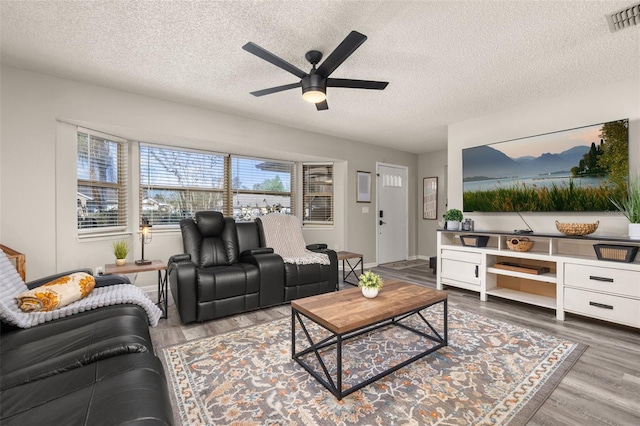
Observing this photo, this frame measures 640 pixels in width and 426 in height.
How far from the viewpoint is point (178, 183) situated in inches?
167

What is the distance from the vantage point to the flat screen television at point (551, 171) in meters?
3.00

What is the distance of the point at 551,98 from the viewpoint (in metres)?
3.48

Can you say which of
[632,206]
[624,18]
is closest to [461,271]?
[632,206]

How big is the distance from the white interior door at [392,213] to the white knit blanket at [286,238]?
237 centimetres

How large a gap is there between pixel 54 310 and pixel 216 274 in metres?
1.32

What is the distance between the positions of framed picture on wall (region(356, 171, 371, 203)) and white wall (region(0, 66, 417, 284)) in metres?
2.25

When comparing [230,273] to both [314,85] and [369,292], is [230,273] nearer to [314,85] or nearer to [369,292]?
[369,292]

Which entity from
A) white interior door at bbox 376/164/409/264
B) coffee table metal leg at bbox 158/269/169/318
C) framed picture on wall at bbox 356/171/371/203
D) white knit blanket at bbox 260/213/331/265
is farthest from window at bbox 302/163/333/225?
coffee table metal leg at bbox 158/269/169/318

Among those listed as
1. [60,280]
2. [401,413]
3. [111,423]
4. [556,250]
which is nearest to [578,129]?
[556,250]

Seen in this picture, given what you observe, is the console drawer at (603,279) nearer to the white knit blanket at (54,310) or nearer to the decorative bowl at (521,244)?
the decorative bowl at (521,244)

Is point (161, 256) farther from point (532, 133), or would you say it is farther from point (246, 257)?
point (532, 133)

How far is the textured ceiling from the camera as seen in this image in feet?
6.41

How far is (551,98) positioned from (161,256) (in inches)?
217

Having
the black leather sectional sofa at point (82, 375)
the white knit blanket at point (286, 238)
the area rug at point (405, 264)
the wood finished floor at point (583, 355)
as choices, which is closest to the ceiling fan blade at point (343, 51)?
the black leather sectional sofa at point (82, 375)
